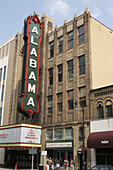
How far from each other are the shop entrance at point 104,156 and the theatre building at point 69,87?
109 mm

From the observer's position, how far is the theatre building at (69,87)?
1063 inches

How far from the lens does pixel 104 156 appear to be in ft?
82.9

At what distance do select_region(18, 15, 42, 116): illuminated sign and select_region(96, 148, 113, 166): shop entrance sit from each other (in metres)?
11.7

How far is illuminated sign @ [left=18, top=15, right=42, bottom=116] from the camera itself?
32.2 metres

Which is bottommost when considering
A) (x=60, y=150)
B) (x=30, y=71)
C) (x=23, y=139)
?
(x=60, y=150)

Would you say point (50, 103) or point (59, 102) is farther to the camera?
point (50, 103)

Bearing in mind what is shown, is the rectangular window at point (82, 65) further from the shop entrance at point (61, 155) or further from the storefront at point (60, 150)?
the shop entrance at point (61, 155)

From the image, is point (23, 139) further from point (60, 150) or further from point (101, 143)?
point (101, 143)

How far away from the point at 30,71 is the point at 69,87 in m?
6.51

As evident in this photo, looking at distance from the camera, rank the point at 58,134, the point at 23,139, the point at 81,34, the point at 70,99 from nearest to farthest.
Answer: the point at 23,139, the point at 70,99, the point at 58,134, the point at 81,34

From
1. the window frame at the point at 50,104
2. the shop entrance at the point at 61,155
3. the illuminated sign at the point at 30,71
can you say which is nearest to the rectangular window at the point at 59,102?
the window frame at the point at 50,104

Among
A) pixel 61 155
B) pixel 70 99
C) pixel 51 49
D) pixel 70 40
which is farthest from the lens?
pixel 51 49

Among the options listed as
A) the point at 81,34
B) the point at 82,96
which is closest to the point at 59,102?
the point at 82,96

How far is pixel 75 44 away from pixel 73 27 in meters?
3.07
